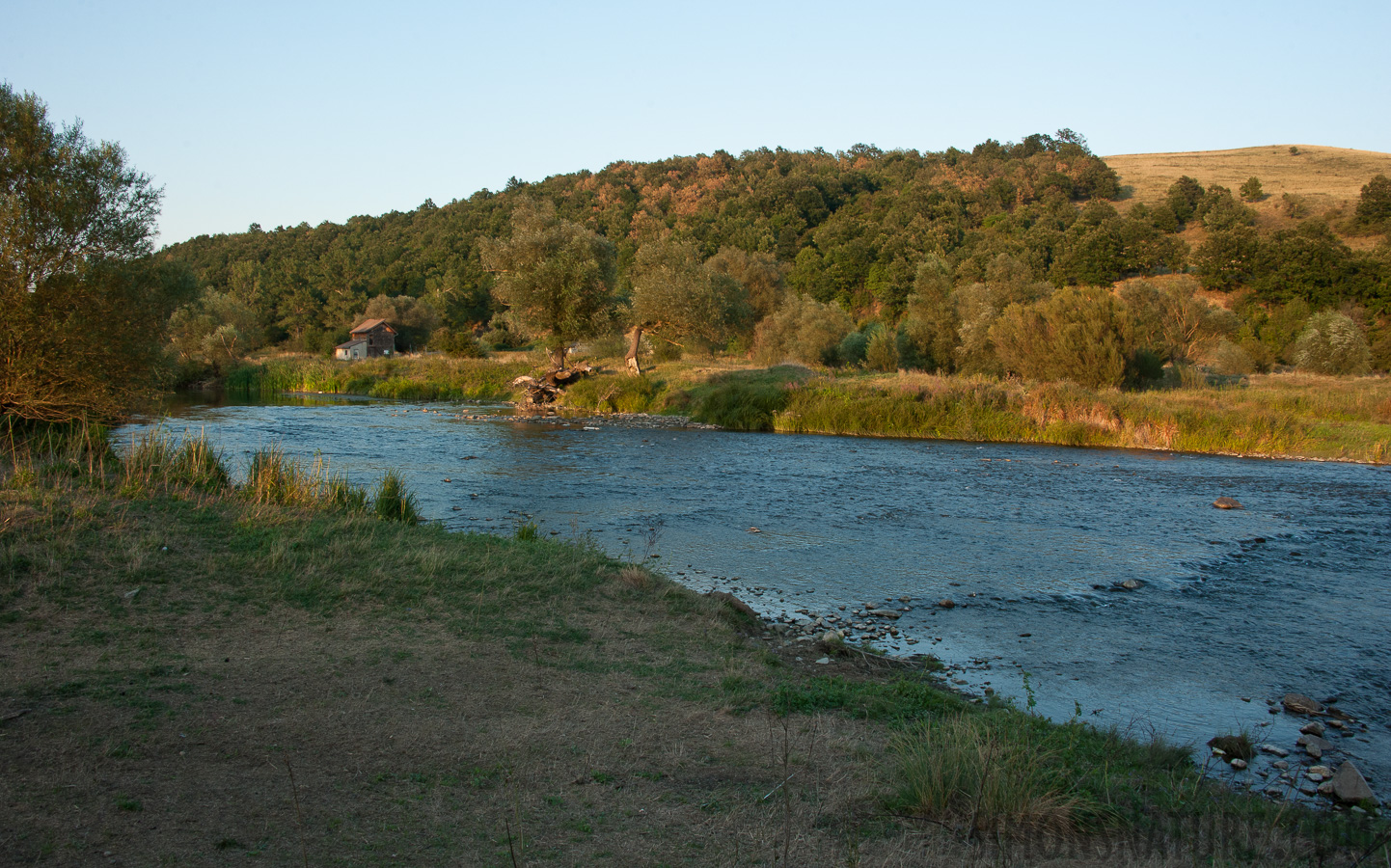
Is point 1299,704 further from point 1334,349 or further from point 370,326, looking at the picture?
point 370,326

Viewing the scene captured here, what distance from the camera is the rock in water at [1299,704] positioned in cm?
667

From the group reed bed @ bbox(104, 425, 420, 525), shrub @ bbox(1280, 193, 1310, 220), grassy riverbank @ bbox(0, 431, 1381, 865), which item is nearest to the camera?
grassy riverbank @ bbox(0, 431, 1381, 865)

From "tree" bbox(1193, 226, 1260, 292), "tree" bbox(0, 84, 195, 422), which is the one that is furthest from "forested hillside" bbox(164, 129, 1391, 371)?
"tree" bbox(0, 84, 195, 422)

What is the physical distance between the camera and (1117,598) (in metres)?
10.0

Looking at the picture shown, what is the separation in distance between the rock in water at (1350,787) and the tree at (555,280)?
34392 mm

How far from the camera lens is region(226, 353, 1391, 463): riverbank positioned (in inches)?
987

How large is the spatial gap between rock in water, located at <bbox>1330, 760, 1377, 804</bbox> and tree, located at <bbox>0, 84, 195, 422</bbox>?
16846 mm

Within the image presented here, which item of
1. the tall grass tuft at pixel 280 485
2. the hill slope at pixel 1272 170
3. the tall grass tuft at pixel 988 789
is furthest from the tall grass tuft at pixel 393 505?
the hill slope at pixel 1272 170

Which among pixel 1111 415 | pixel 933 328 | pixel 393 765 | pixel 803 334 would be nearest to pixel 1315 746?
pixel 393 765

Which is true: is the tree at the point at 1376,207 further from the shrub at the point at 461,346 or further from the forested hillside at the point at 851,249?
the shrub at the point at 461,346

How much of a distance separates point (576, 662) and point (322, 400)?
→ 40.6m

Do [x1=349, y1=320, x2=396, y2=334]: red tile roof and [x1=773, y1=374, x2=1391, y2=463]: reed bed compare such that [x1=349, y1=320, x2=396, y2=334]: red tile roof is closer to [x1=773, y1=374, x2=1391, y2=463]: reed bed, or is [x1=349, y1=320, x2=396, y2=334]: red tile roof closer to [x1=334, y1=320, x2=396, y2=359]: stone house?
[x1=334, y1=320, x2=396, y2=359]: stone house

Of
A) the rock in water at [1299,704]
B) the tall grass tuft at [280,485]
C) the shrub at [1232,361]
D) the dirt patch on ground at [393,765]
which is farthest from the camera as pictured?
the shrub at [1232,361]

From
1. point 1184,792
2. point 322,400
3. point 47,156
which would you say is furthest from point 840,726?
point 322,400
